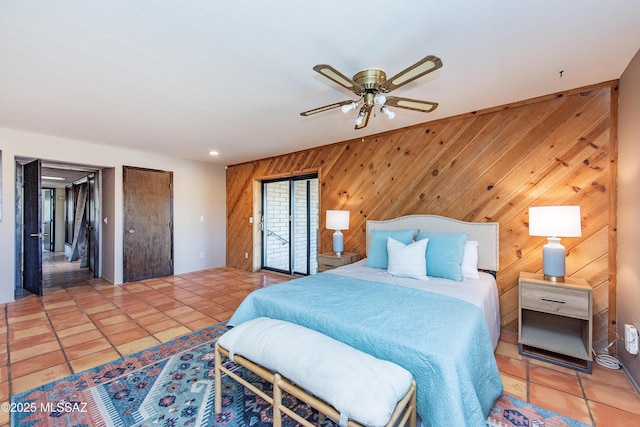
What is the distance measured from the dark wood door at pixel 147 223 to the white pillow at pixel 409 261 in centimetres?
449

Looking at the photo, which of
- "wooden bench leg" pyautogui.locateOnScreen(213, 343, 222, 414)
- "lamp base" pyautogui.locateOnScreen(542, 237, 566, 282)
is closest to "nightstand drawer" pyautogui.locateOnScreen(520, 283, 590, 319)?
"lamp base" pyautogui.locateOnScreen(542, 237, 566, 282)

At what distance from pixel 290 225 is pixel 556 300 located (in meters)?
4.07

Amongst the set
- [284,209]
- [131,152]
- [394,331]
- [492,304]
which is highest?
[131,152]

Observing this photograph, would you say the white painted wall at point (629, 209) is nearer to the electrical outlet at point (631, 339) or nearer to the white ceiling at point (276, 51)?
the electrical outlet at point (631, 339)

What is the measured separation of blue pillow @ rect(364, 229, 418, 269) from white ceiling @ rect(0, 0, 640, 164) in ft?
4.54

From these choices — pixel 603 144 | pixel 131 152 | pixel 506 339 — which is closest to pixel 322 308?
pixel 506 339

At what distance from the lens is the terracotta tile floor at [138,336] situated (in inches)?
72.9

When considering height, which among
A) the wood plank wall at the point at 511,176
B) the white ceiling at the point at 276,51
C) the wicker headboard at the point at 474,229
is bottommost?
the wicker headboard at the point at 474,229

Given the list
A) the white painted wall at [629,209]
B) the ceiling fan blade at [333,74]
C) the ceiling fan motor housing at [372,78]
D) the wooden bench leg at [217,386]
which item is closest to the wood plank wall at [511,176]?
the white painted wall at [629,209]

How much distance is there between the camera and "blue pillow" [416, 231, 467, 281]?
2564mm

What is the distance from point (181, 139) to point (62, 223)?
795 centimetres

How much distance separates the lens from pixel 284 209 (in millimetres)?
5496

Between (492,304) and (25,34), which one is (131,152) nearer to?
(25,34)

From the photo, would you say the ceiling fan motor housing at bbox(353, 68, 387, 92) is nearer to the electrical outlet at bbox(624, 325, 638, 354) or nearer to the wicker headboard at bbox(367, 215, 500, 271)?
the wicker headboard at bbox(367, 215, 500, 271)
